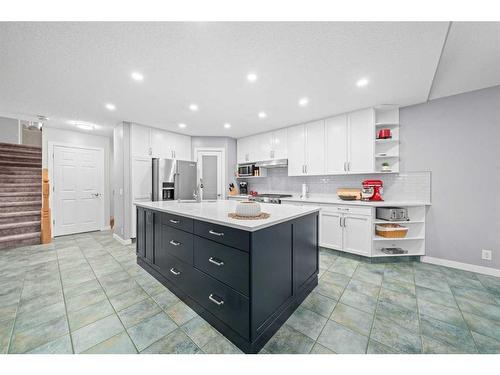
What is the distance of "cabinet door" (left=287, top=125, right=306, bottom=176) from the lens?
3984 millimetres

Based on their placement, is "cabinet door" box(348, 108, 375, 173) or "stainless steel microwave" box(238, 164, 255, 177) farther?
"stainless steel microwave" box(238, 164, 255, 177)

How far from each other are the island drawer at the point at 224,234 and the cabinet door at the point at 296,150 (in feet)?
9.29

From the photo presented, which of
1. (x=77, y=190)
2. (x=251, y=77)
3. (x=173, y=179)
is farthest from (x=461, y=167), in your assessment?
(x=77, y=190)

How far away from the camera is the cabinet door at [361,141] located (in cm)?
315

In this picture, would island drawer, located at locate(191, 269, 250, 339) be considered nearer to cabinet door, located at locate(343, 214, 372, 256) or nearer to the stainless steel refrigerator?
cabinet door, located at locate(343, 214, 372, 256)

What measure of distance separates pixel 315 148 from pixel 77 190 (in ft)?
18.4

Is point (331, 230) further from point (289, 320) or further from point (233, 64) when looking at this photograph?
point (233, 64)

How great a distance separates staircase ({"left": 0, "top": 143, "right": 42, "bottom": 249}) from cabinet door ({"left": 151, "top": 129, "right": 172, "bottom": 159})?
2703 millimetres

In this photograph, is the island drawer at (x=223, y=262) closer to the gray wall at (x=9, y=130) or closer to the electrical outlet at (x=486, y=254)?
the electrical outlet at (x=486, y=254)

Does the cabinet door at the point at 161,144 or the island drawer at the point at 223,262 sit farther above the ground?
the cabinet door at the point at 161,144

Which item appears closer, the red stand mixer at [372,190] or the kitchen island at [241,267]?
the kitchen island at [241,267]

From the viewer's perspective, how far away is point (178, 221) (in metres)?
1.93

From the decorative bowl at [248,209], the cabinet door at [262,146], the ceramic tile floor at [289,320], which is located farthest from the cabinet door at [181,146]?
the decorative bowl at [248,209]

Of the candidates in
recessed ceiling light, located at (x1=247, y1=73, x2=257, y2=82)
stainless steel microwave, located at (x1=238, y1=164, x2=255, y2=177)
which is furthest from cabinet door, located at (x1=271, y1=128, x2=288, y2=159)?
recessed ceiling light, located at (x1=247, y1=73, x2=257, y2=82)
